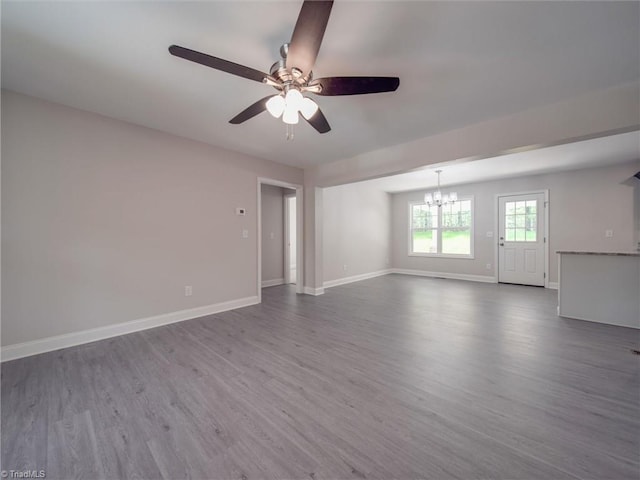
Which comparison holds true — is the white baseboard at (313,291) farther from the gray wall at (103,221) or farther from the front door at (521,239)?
the front door at (521,239)

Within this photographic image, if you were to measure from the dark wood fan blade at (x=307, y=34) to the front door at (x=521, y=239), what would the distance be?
6.23 m

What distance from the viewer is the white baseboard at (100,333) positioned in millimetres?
2377

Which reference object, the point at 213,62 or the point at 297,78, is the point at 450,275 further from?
the point at 213,62

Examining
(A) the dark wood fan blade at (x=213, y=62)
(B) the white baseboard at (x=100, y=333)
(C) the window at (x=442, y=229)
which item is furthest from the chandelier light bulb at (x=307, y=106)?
(C) the window at (x=442, y=229)

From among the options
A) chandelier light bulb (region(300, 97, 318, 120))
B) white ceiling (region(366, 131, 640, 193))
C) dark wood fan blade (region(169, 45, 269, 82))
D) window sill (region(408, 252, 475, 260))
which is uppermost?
white ceiling (region(366, 131, 640, 193))

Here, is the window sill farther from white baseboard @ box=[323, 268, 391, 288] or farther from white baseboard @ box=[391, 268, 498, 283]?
white baseboard @ box=[323, 268, 391, 288]

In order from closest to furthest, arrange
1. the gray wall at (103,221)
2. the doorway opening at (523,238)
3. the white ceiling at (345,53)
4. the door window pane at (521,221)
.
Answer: the white ceiling at (345,53), the gray wall at (103,221), the doorway opening at (523,238), the door window pane at (521,221)

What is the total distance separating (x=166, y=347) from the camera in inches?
103

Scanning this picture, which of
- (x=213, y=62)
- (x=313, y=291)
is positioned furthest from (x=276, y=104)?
(x=313, y=291)

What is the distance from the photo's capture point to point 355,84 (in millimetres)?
1673

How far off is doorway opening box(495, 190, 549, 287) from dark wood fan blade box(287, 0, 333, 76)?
6.22m

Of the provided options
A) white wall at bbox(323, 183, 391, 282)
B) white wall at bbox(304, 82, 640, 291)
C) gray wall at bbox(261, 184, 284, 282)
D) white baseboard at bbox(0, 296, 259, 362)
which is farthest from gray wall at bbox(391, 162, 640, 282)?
white baseboard at bbox(0, 296, 259, 362)

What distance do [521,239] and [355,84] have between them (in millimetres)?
6057

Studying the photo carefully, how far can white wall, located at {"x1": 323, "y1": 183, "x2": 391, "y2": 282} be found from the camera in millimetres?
5906
